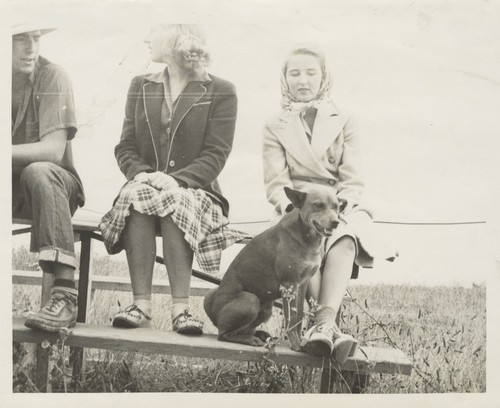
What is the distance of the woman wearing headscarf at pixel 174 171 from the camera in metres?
3.85

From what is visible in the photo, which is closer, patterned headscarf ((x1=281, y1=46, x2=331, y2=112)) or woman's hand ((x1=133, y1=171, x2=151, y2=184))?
woman's hand ((x1=133, y1=171, x2=151, y2=184))

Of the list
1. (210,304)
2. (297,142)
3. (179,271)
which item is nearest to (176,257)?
(179,271)

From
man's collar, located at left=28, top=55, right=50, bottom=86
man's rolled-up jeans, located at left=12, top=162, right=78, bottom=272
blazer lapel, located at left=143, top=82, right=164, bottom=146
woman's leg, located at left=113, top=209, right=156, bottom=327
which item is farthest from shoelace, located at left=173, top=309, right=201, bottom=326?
man's collar, located at left=28, top=55, right=50, bottom=86

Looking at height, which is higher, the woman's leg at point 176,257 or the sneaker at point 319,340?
the woman's leg at point 176,257

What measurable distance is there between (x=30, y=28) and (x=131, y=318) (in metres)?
1.55

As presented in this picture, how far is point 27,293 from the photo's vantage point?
156 inches

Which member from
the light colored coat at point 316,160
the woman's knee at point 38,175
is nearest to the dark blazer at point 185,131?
the light colored coat at point 316,160

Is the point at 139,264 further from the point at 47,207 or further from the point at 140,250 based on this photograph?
the point at 47,207

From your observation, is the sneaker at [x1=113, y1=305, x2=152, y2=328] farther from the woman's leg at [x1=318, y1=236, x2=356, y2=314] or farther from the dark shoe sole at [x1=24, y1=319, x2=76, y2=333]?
the woman's leg at [x1=318, y1=236, x2=356, y2=314]

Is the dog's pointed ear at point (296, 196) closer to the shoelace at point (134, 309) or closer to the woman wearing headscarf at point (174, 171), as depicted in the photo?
the woman wearing headscarf at point (174, 171)

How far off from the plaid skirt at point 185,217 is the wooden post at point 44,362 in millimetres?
334

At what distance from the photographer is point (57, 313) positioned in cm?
372

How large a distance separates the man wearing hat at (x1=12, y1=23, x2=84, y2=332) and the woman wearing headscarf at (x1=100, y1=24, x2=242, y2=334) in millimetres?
233

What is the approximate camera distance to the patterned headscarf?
405 centimetres
